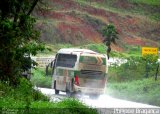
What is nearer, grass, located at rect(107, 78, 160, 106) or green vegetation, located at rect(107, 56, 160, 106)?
grass, located at rect(107, 78, 160, 106)

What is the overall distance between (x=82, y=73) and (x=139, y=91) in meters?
5.14

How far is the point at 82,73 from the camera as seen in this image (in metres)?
35.6

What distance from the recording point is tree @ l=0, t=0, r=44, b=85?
74.0ft

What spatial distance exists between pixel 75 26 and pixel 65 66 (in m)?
55.4

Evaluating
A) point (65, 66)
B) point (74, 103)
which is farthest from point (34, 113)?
point (65, 66)

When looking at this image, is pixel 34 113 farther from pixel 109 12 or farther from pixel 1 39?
pixel 109 12

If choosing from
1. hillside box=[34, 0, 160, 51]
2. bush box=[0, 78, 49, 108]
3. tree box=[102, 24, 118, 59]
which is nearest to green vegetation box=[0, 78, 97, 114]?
bush box=[0, 78, 49, 108]

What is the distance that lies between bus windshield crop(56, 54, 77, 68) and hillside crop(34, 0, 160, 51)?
4189cm

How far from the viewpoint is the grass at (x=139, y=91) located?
119 feet

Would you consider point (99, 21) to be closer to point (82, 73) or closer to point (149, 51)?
point (149, 51)

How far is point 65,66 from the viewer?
36.6m

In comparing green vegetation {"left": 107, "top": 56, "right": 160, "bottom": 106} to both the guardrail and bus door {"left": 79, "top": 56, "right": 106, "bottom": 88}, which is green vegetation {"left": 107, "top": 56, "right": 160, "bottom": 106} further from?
the guardrail

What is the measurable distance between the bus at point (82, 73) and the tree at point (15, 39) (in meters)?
11.8

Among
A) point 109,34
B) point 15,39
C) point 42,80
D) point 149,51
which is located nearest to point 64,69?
point 42,80
